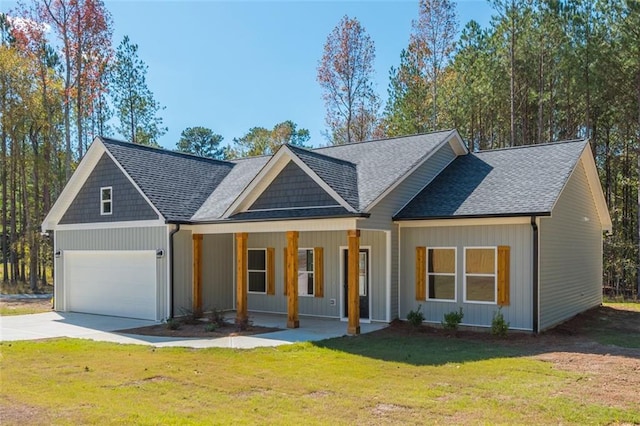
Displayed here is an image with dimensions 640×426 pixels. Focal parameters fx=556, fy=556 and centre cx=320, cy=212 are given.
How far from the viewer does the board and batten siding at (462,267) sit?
12727 mm

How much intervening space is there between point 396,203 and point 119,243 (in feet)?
27.5

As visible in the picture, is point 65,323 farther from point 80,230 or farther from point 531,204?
point 531,204

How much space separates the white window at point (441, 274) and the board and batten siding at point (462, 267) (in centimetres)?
13

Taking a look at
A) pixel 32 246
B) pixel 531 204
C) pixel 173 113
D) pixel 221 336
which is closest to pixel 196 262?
pixel 221 336

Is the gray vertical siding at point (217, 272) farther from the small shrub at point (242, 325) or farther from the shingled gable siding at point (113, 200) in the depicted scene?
the small shrub at point (242, 325)

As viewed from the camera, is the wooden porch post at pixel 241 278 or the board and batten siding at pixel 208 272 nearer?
the wooden porch post at pixel 241 278

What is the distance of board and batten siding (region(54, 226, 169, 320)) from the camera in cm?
1555

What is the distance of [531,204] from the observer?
41.4ft

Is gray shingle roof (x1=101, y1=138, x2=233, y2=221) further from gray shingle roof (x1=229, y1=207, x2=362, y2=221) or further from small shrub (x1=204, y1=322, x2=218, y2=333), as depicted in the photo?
small shrub (x1=204, y1=322, x2=218, y2=333)

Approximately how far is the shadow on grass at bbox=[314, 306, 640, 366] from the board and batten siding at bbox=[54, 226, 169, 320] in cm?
602

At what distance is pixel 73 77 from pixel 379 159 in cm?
1893

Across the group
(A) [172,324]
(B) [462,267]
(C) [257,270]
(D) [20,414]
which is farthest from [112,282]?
(D) [20,414]

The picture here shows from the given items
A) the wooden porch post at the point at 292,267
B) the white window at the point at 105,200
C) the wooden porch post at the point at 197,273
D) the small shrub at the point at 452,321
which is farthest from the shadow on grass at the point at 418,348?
the white window at the point at 105,200

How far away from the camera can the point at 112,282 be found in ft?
55.9
